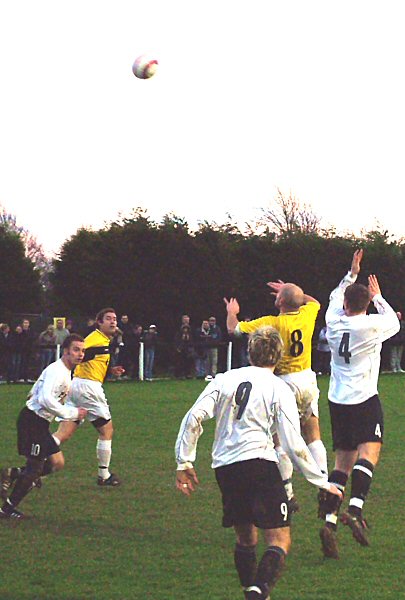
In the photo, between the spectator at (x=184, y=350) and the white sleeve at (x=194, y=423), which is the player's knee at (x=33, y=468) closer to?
the white sleeve at (x=194, y=423)

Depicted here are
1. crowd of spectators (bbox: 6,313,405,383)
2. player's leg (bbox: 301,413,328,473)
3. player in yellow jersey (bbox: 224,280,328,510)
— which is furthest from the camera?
crowd of spectators (bbox: 6,313,405,383)

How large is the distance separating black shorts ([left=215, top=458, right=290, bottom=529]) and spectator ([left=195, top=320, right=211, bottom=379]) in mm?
26199

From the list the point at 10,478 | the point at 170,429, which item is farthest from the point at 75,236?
the point at 10,478

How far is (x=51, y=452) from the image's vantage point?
10930 mm

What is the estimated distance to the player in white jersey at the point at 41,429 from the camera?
1071cm

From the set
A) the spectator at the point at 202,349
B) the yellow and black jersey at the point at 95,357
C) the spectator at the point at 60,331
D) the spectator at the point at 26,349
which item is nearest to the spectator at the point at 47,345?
the spectator at the point at 60,331

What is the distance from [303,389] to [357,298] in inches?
59.3

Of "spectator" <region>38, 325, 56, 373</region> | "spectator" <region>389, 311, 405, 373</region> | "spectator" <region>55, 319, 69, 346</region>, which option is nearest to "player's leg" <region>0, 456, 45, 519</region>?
"spectator" <region>55, 319, 69, 346</region>

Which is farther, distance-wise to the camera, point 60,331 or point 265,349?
point 60,331

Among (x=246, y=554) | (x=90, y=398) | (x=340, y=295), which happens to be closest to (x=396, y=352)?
(x=90, y=398)

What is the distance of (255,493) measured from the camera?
21.9 ft

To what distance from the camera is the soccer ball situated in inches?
718

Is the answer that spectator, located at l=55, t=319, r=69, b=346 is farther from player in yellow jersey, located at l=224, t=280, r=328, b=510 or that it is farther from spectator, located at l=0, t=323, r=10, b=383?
player in yellow jersey, located at l=224, t=280, r=328, b=510

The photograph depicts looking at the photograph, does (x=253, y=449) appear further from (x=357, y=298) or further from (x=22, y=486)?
(x=22, y=486)
